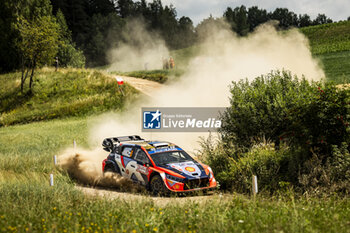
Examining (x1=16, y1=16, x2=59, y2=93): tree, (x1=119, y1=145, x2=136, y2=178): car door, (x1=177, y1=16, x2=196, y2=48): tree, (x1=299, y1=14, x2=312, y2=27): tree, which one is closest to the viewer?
(x1=119, y1=145, x2=136, y2=178): car door

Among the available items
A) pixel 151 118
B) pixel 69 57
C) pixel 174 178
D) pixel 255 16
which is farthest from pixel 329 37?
pixel 255 16

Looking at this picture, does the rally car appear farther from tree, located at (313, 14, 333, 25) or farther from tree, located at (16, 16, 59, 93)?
tree, located at (313, 14, 333, 25)

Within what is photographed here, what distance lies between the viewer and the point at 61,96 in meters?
40.8

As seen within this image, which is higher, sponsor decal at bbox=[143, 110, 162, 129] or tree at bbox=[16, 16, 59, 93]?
tree at bbox=[16, 16, 59, 93]

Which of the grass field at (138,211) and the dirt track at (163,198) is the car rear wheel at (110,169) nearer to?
the dirt track at (163,198)

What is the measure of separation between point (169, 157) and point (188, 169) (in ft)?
3.67

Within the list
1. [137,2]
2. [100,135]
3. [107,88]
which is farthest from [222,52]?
[137,2]

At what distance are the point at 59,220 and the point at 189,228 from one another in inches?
102

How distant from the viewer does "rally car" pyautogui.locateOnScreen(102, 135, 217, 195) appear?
12.1 metres

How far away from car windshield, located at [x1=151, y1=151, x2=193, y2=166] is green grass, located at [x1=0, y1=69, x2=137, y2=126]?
21.1 metres

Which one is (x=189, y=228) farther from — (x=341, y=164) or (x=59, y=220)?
(x=341, y=164)

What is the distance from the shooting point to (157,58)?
246 feet

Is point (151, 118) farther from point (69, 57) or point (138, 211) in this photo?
point (69, 57)

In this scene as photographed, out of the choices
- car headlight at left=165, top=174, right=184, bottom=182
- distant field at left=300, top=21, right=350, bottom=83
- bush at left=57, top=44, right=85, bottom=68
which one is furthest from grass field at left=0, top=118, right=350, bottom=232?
bush at left=57, top=44, right=85, bottom=68
